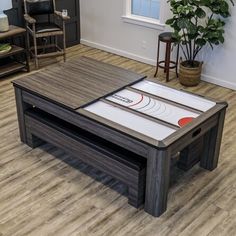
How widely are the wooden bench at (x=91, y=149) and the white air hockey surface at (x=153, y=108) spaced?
228 millimetres

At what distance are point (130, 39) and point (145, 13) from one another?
42 centimetres

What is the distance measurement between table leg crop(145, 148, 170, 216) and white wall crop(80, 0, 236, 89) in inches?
97.1

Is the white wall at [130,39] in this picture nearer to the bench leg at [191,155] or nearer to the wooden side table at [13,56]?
the wooden side table at [13,56]

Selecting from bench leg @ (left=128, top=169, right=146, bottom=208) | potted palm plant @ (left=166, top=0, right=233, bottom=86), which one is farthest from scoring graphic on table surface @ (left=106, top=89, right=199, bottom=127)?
potted palm plant @ (left=166, top=0, right=233, bottom=86)

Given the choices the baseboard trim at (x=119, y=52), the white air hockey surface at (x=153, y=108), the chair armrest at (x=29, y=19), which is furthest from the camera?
the baseboard trim at (x=119, y=52)

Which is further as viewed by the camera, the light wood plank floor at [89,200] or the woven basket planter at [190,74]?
the woven basket planter at [190,74]

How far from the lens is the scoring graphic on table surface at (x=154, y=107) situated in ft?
9.96

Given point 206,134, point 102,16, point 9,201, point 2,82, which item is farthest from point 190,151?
point 102,16

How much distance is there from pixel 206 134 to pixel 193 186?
43 cm

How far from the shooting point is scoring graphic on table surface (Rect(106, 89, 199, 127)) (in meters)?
3.04

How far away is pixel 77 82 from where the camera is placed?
351 cm

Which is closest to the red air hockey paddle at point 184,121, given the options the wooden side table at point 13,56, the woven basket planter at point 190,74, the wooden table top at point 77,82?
the wooden table top at point 77,82

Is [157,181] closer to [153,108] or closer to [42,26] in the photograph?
[153,108]

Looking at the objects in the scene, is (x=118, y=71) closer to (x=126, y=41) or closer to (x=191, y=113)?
(x=191, y=113)
